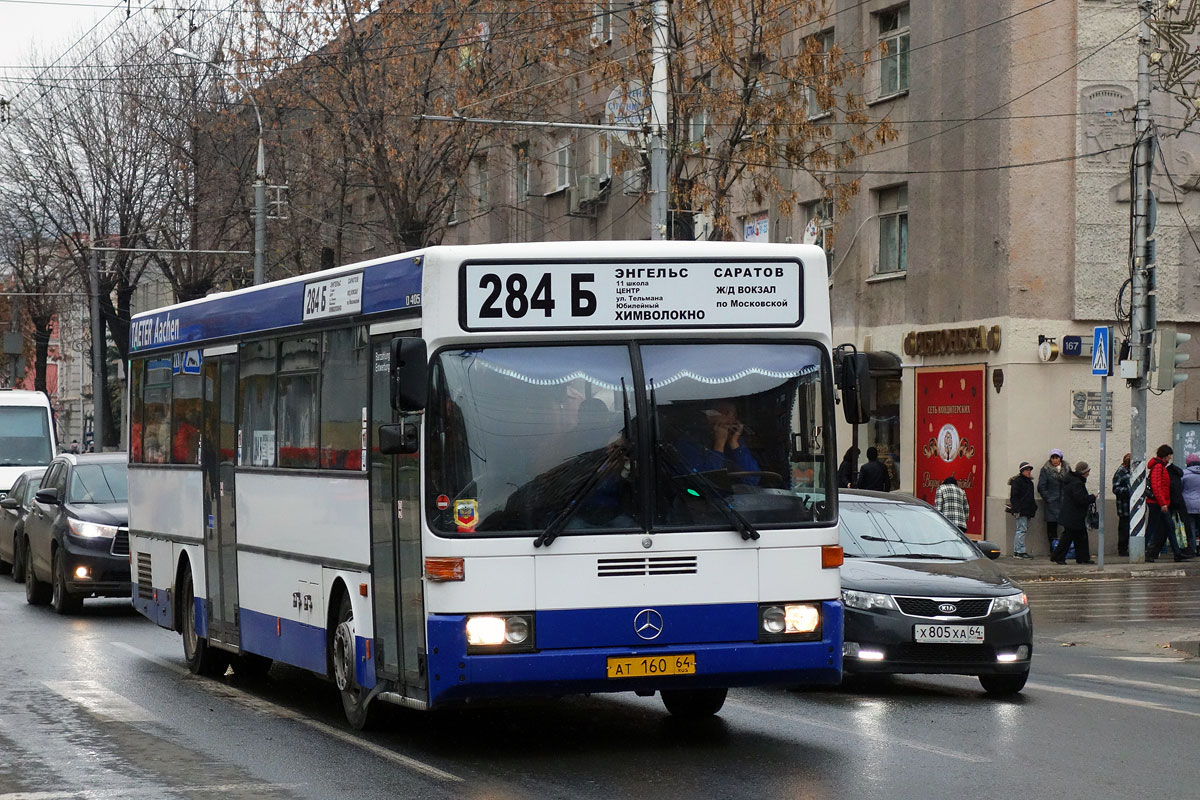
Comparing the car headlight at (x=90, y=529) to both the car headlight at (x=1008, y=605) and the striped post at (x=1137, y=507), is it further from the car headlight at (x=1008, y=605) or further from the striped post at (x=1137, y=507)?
the striped post at (x=1137, y=507)

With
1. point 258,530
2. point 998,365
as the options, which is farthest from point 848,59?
point 258,530

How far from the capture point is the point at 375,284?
413 inches

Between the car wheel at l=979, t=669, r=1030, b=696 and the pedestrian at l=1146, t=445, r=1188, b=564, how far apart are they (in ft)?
52.6

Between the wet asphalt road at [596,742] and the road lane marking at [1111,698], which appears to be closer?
the wet asphalt road at [596,742]

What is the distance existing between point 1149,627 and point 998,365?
1124cm

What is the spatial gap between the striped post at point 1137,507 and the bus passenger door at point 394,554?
1890cm

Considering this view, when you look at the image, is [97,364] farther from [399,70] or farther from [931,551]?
[931,551]

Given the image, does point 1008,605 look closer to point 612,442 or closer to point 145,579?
point 612,442

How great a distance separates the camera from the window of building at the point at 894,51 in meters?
32.5

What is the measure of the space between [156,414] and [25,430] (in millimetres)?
17837

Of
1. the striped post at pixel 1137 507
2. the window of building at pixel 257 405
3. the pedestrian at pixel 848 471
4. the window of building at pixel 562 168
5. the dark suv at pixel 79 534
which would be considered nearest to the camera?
the window of building at pixel 257 405

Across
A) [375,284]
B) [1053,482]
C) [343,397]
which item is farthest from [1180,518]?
[375,284]

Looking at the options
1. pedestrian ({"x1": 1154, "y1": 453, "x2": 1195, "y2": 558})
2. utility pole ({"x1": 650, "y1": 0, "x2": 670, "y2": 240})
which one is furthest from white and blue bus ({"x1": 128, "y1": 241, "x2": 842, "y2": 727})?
pedestrian ({"x1": 1154, "y1": 453, "x2": 1195, "y2": 558})

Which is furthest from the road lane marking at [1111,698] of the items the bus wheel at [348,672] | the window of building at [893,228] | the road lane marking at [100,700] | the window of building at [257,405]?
the window of building at [893,228]
